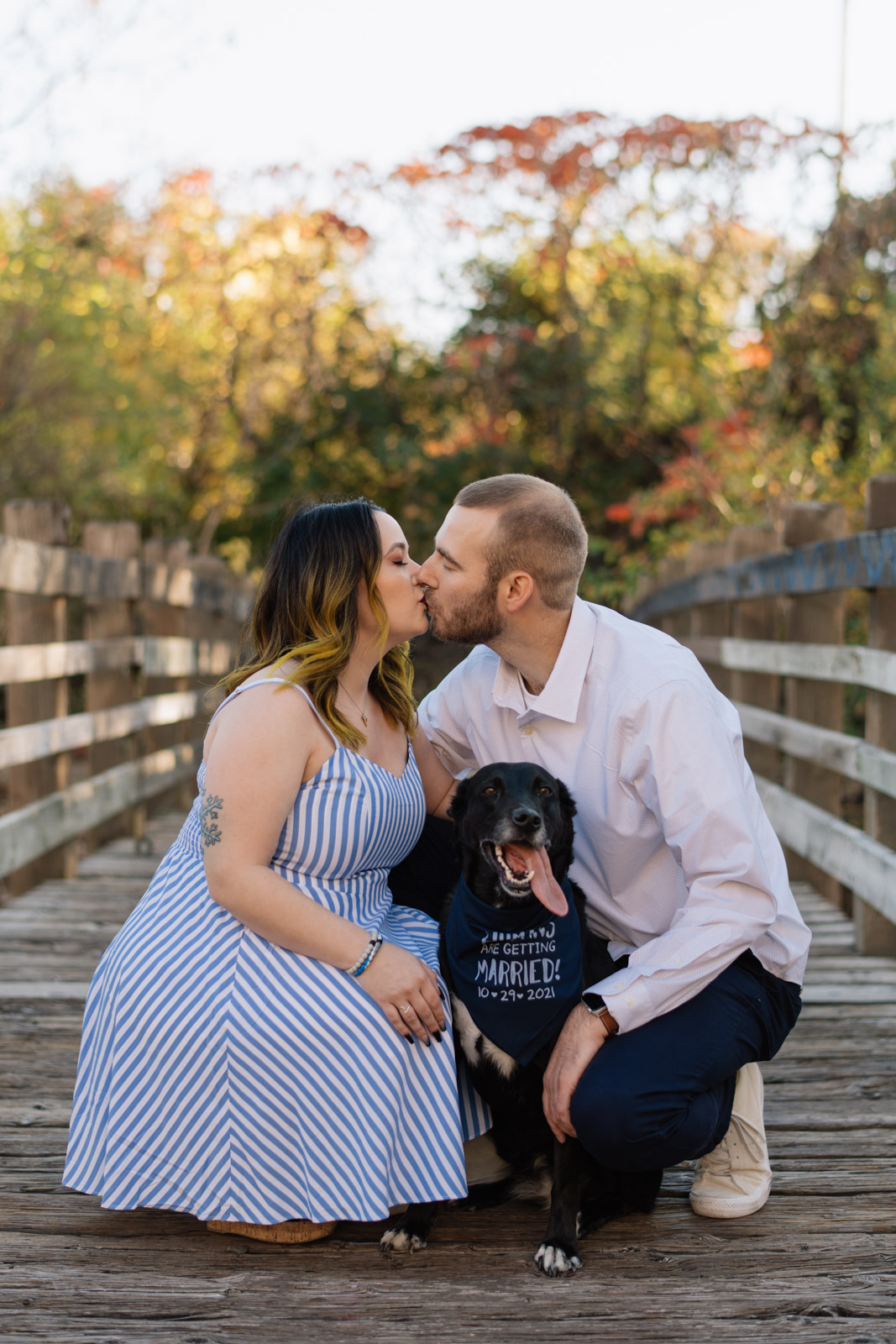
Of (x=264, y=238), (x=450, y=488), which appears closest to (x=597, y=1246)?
(x=450, y=488)

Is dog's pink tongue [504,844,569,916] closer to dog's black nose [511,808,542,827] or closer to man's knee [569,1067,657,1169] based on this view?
dog's black nose [511,808,542,827]

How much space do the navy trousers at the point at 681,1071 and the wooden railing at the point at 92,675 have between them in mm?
1204

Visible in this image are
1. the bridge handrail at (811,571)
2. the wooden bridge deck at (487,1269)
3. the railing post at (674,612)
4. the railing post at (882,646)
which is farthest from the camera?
the railing post at (674,612)

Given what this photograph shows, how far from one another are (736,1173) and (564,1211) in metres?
0.38

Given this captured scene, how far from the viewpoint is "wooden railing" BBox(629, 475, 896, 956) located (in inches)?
142

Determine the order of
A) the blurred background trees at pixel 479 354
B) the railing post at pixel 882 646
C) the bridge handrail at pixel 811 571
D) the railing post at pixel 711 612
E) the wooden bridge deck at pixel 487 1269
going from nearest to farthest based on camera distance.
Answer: the wooden bridge deck at pixel 487 1269 → the bridge handrail at pixel 811 571 → the railing post at pixel 882 646 → the railing post at pixel 711 612 → the blurred background trees at pixel 479 354

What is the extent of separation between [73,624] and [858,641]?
686cm

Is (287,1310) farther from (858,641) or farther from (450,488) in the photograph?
(450,488)

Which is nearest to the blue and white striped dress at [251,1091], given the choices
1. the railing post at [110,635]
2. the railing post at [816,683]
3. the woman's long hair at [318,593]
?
the woman's long hair at [318,593]

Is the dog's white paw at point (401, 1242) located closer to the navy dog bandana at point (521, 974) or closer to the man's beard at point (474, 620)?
the navy dog bandana at point (521, 974)

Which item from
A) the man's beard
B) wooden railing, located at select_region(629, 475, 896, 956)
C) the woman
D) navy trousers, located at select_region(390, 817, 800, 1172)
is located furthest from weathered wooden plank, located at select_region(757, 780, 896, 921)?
the woman

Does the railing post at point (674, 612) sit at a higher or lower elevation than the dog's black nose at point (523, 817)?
higher

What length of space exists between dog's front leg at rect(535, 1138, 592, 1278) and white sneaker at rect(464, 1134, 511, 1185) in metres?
0.20

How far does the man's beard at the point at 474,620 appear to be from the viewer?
2629 mm
